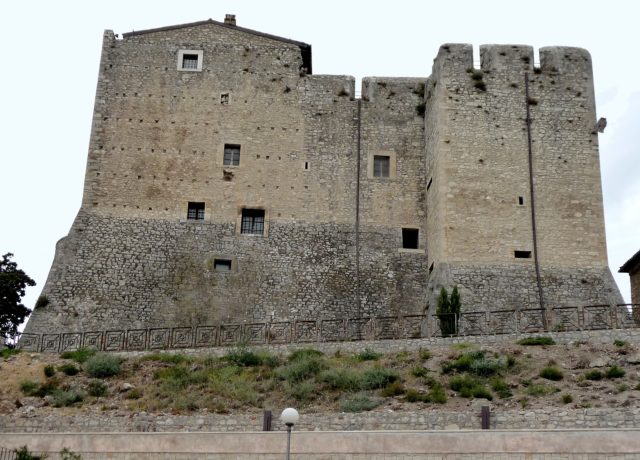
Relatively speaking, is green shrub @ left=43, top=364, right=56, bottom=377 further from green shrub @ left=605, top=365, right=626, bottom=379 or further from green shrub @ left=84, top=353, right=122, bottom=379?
green shrub @ left=605, top=365, right=626, bottom=379

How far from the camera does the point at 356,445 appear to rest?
59.5ft

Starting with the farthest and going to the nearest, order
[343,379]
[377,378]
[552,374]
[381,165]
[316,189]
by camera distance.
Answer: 1. [381,165]
2. [316,189]
3. [343,379]
4. [377,378]
5. [552,374]

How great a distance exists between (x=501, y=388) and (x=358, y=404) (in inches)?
126

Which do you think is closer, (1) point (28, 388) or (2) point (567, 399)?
(2) point (567, 399)

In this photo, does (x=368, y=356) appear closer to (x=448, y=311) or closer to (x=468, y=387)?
(x=468, y=387)

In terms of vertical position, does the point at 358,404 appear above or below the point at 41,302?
below

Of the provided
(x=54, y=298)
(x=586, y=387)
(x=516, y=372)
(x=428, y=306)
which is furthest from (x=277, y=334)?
(x=586, y=387)

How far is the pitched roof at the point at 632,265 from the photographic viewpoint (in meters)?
30.3

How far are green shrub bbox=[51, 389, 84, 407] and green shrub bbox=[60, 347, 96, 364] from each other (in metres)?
1.89

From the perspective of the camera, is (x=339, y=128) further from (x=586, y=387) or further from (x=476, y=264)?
(x=586, y=387)

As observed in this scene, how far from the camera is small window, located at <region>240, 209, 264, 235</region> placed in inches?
1188

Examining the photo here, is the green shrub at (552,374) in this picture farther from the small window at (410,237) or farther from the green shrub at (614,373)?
the small window at (410,237)

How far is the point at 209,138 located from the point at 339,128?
4535 millimetres

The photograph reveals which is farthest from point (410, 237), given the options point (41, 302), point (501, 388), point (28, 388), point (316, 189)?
point (28, 388)
